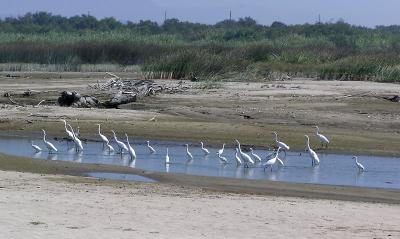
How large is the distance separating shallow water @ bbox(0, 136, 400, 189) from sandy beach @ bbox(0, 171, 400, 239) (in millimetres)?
3399

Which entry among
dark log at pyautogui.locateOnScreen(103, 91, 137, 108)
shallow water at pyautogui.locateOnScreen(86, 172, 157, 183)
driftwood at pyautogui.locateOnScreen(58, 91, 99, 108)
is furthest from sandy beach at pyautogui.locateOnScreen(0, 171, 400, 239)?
dark log at pyautogui.locateOnScreen(103, 91, 137, 108)

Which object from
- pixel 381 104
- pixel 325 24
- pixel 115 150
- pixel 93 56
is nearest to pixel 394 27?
pixel 325 24

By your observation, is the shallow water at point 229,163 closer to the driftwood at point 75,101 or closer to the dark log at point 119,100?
the driftwood at point 75,101

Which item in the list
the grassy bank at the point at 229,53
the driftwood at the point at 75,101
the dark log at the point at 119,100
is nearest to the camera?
the driftwood at the point at 75,101

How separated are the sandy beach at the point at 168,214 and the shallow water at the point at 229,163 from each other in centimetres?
340

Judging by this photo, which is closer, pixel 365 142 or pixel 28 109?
pixel 365 142

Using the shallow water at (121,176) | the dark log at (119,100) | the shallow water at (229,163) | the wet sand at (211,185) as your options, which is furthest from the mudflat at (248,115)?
the shallow water at (121,176)

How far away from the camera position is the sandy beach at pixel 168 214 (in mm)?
12859

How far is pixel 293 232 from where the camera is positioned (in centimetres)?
1327

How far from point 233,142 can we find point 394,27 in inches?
3658

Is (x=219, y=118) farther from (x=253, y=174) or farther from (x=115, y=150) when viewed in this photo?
(x=253, y=174)

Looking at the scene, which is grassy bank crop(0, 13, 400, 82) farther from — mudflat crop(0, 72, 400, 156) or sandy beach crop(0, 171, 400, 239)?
sandy beach crop(0, 171, 400, 239)

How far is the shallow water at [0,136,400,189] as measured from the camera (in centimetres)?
2092

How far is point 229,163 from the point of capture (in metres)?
23.3
